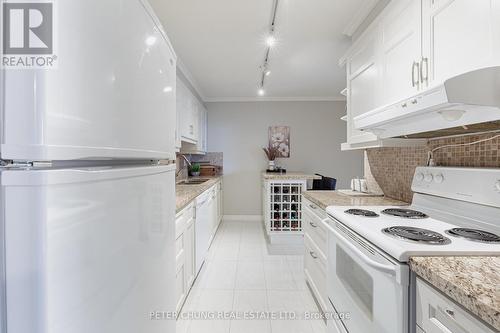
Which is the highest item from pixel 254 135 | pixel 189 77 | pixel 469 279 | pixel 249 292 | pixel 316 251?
pixel 189 77

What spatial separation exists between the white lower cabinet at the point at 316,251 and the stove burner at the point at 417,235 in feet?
2.08

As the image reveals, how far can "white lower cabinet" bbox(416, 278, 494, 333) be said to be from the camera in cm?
62

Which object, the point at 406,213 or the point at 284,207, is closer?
the point at 406,213

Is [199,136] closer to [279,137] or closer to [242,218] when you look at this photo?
[279,137]

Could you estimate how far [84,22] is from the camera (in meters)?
0.54

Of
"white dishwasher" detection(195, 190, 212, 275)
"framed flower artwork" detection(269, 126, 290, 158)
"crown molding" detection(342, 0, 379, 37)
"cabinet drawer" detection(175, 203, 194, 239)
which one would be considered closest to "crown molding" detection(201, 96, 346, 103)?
"framed flower artwork" detection(269, 126, 290, 158)

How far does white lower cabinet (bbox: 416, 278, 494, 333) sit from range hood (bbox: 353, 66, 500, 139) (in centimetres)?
65

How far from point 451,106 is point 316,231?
1331mm

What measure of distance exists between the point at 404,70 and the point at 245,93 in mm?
3324

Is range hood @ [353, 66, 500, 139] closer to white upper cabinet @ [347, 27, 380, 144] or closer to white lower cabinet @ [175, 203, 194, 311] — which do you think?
white upper cabinet @ [347, 27, 380, 144]

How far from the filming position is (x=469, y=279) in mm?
682

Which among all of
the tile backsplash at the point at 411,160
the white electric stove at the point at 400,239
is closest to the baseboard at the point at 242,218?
the tile backsplash at the point at 411,160

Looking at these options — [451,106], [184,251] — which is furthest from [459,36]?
[184,251]
